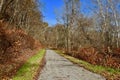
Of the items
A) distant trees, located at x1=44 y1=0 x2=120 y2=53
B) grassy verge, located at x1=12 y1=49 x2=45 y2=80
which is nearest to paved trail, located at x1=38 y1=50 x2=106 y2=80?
grassy verge, located at x1=12 y1=49 x2=45 y2=80

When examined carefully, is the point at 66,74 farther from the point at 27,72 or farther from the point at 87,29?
the point at 87,29

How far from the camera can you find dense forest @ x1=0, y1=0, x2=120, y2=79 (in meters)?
21.5

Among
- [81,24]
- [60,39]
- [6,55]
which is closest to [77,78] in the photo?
[6,55]

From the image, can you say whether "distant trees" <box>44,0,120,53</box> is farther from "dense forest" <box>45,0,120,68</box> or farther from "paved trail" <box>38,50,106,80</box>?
"paved trail" <box>38,50,106,80</box>

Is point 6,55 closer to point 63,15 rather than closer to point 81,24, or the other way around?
point 63,15

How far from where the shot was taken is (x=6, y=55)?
20266mm

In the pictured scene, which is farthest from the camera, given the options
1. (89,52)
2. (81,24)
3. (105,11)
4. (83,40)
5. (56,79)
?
(83,40)

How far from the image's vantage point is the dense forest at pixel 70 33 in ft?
70.4

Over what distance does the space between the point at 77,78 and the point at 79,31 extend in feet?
160

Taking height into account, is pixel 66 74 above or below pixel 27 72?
below

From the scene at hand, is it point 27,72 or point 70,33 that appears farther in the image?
point 70,33

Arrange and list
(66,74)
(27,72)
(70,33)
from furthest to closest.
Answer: (70,33) → (27,72) → (66,74)

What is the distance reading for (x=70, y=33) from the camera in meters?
53.1

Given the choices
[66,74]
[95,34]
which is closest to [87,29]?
[95,34]
